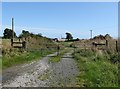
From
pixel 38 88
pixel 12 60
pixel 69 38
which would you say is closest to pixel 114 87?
pixel 38 88

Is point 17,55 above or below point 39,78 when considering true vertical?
above

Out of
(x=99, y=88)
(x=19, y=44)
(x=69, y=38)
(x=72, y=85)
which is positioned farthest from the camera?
(x=69, y=38)

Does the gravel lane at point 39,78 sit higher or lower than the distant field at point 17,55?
lower

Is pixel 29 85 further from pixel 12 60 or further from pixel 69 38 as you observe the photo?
pixel 69 38

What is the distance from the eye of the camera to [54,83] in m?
15.2

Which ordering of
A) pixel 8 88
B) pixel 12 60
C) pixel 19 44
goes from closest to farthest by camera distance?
pixel 8 88 → pixel 12 60 → pixel 19 44

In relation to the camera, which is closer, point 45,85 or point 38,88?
point 38,88

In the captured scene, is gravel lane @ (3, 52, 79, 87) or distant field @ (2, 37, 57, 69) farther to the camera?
distant field @ (2, 37, 57, 69)

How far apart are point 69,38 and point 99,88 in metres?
121

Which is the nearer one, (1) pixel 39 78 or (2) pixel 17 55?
(1) pixel 39 78

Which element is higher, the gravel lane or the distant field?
the distant field

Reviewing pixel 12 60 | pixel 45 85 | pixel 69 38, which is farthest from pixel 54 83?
pixel 69 38

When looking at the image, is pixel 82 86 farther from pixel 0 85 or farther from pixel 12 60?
pixel 12 60

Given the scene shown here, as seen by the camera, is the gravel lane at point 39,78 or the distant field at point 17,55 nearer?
the gravel lane at point 39,78
